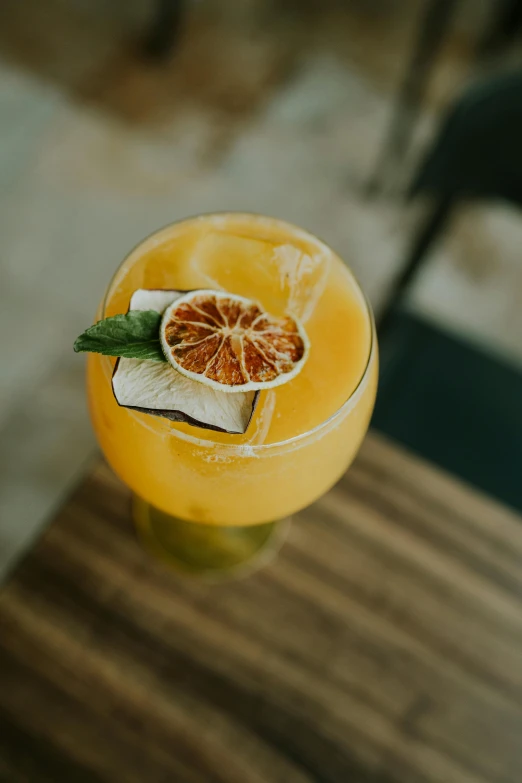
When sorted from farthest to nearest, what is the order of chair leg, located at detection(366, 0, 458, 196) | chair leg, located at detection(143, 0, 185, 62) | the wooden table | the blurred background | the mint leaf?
chair leg, located at detection(143, 0, 185, 62), chair leg, located at detection(366, 0, 458, 196), the blurred background, the wooden table, the mint leaf

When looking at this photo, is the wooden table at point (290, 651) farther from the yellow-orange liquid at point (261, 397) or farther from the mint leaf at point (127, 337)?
the mint leaf at point (127, 337)

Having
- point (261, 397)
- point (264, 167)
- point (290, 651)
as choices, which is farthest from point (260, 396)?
point (264, 167)

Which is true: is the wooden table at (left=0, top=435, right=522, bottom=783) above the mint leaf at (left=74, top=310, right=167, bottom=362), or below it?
below

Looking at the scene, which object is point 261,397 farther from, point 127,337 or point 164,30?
point 164,30

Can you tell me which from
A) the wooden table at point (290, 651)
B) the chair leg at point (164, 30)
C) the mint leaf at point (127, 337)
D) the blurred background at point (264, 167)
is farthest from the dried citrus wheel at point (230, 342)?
the chair leg at point (164, 30)

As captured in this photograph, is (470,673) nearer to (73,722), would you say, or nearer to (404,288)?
(73,722)

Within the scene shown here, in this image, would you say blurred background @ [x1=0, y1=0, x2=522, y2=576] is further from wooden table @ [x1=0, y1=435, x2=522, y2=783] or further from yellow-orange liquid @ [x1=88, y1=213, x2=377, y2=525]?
yellow-orange liquid @ [x1=88, y1=213, x2=377, y2=525]

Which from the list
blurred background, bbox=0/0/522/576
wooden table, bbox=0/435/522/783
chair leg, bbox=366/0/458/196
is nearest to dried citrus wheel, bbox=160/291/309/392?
wooden table, bbox=0/435/522/783
